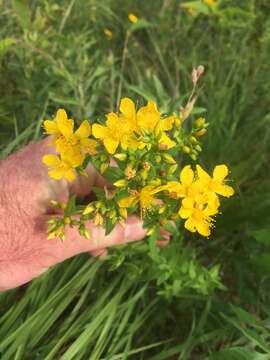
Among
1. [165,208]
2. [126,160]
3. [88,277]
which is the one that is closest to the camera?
[126,160]

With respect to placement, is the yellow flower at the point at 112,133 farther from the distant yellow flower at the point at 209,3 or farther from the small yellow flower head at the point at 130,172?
the distant yellow flower at the point at 209,3

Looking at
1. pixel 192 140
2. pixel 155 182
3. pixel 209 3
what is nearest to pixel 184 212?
pixel 155 182

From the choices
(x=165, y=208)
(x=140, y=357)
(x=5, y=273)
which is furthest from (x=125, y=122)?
(x=140, y=357)

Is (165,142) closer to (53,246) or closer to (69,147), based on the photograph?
(69,147)

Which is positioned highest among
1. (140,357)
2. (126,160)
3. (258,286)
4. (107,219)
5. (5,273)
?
(126,160)

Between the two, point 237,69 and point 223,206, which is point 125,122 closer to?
point 223,206

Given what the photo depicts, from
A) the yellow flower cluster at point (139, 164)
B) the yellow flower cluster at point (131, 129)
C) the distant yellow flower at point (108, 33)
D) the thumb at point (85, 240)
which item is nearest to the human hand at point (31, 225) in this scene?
the thumb at point (85, 240)
